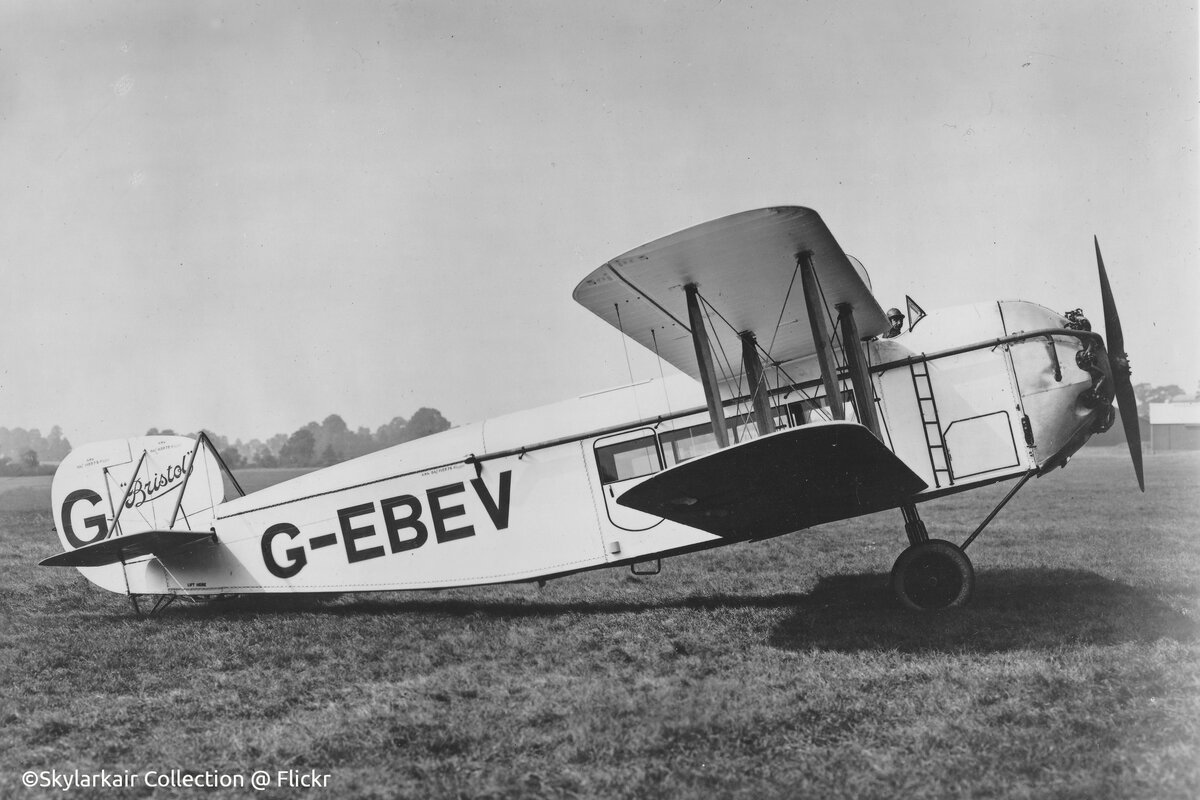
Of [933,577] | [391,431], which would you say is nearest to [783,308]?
[933,577]

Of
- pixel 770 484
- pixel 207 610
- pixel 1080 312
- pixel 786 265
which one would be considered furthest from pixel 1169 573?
pixel 207 610

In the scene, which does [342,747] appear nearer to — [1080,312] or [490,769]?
[490,769]

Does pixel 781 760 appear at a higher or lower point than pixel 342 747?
lower

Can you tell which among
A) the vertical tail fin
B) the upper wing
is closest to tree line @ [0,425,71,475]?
the vertical tail fin

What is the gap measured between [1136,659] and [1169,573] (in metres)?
4.13

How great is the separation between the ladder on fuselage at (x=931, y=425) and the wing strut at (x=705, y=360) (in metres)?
2.08

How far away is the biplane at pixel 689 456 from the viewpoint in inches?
220

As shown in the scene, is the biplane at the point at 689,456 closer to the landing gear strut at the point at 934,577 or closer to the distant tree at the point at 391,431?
the landing gear strut at the point at 934,577

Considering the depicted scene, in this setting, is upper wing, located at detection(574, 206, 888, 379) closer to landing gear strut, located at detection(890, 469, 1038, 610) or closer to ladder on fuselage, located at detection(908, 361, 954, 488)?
ladder on fuselage, located at detection(908, 361, 954, 488)

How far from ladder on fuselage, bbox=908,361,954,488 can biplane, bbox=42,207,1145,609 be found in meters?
0.02

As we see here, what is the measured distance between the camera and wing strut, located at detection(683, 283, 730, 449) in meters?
5.71

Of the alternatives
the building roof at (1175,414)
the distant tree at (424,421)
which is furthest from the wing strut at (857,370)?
the distant tree at (424,421)

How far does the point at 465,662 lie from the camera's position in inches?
234

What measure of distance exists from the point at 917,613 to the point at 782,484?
1.98m
